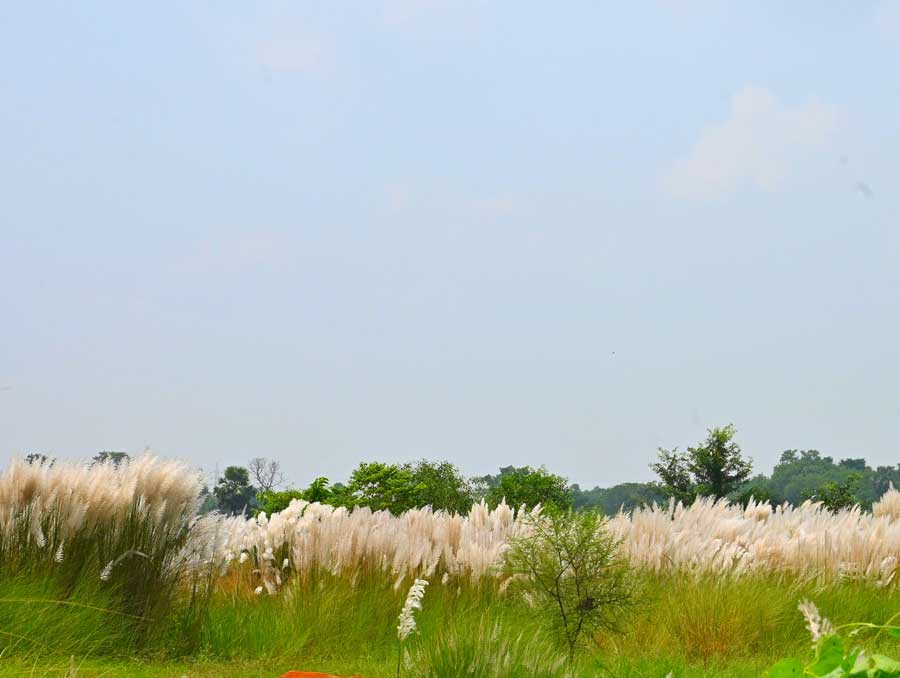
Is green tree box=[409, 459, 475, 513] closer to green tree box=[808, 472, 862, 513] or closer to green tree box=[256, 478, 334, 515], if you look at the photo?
green tree box=[256, 478, 334, 515]

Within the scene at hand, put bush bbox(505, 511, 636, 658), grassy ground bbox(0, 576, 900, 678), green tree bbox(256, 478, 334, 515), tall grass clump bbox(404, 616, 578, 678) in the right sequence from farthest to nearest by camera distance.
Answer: green tree bbox(256, 478, 334, 515) → bush bbox(505, 511, 636, 658) → grassy ground bbox(0, 576, 900, 678) → tall grass clump bbox(404, 616, 578, 678)

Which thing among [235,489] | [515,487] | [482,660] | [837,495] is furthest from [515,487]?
[235,489]

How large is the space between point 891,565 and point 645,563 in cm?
314

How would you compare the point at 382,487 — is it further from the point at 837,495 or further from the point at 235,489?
the point at 235,489

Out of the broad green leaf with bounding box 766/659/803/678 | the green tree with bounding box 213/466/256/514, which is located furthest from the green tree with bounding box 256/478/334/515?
the green tree with bounding box 213/466/256/514

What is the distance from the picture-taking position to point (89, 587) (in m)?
6.68

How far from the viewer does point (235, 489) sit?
64062mm

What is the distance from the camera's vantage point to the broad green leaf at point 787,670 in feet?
8.50

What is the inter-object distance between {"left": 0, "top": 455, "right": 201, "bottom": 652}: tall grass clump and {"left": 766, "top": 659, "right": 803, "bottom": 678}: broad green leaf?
5108mm

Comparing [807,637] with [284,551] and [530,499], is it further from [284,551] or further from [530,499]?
[530,499]

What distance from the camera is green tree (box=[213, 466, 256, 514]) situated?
203 ft

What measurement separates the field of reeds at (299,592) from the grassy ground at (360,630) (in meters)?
0.02

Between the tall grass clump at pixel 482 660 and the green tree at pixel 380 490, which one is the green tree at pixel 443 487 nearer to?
the green tree at pixel 380 490

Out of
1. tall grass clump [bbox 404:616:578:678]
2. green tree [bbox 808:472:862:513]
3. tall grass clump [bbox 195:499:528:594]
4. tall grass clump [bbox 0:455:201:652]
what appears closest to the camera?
tall grass clump [bbox 404:616:578:678]
